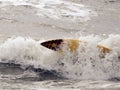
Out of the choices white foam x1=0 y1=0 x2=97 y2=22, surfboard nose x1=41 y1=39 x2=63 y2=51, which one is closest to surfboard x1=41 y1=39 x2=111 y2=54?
surfboard nose x1=41 y1=39 x2=63 y2=51

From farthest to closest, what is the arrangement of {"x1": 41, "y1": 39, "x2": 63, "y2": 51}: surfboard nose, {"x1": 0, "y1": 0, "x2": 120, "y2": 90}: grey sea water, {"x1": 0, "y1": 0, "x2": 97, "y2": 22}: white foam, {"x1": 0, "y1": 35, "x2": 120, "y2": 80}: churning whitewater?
{"x1": 0, "y1": 0, "x2": 97, "y2": 22}: white foam
{"x1": 41, "y1": 39, "x2": 63, "y2": 51}: surfboard nose
{"x1": 0, "y1": 35, "x2": 120, "y2": 80}: churning whitewater
{"x1": 0, "y1": 0, "x2": 120, "y2": 90}: grey sea water

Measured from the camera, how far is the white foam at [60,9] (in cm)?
→ 1366

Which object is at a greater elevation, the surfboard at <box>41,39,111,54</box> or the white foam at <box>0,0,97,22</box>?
the white foam at <box>0,0,97,22</box>

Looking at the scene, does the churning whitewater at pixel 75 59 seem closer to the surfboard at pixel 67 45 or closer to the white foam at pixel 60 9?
the surfboard at pixel 67 45

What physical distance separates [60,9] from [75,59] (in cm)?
579

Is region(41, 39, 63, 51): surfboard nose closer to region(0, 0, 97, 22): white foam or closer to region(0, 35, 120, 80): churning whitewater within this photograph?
region(0, 35, 120, 80): churning whitewater

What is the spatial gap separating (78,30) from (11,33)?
1.96 meters

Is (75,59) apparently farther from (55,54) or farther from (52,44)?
(52,44)

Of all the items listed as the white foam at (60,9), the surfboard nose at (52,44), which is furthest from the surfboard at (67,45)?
the white foam at (60,9)

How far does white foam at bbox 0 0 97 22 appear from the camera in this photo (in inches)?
538

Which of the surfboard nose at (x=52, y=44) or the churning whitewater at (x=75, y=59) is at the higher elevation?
the surfboard nose at (x=52, y=44)

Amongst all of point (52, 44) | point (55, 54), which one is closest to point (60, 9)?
point (55, 54)

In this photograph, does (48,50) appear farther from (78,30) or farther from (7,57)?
(78,30)

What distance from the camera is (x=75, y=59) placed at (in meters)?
8.70
